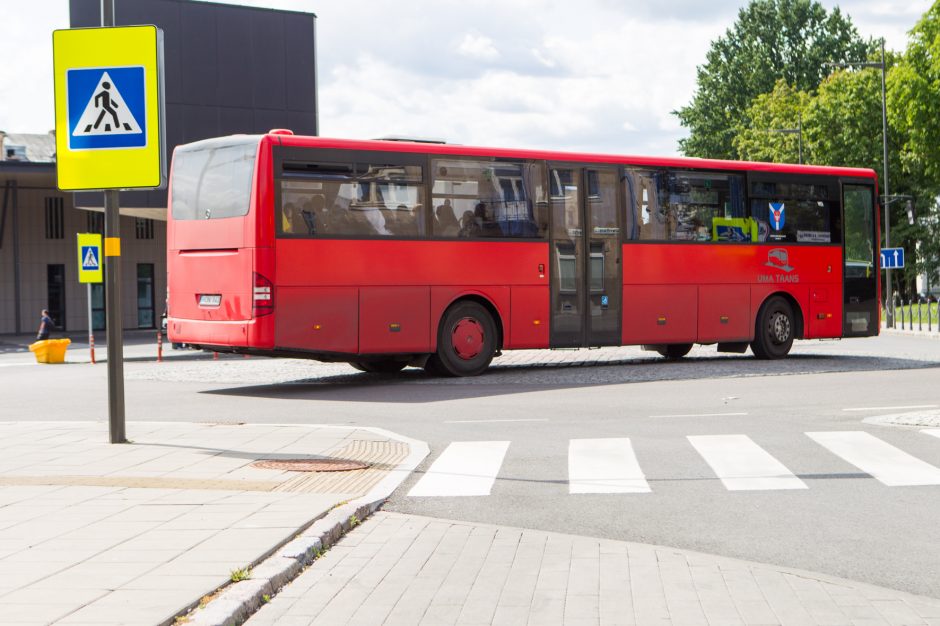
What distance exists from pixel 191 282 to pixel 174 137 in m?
28.2

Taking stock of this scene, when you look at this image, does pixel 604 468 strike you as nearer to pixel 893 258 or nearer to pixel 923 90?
pixel 893 258

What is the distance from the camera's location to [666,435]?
12.4 meters

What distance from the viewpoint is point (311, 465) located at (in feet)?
32.9

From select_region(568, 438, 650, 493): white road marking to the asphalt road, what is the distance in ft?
0.36

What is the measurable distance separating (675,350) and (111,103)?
49.2 feet

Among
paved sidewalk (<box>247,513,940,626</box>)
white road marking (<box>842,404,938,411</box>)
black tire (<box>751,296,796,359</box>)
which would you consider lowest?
white road marking (<box>842,404,938,411</box>)

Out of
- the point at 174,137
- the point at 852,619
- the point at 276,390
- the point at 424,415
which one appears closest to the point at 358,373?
the point at 276,390

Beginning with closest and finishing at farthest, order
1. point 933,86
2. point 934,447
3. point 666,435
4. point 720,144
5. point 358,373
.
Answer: point 934,447
point 666,435
point 358,373
point 933,86
point 720,144

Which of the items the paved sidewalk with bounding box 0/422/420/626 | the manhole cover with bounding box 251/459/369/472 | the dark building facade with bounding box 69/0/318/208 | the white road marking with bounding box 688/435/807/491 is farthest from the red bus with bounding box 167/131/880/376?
the dark building facade with bounding box 69/0/318/208

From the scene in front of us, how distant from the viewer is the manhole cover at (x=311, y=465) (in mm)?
9812

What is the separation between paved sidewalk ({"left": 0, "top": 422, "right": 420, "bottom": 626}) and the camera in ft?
17.9

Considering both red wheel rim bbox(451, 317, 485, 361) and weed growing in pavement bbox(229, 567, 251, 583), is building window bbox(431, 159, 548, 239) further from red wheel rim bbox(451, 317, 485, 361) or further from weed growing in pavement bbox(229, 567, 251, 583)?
weed growing in pavement bbox(229, 567, 251, 583)

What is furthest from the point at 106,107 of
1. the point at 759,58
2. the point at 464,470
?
the point at 759,58

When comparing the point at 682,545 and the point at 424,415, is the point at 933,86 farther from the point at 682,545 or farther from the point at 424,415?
the point at 682,545
